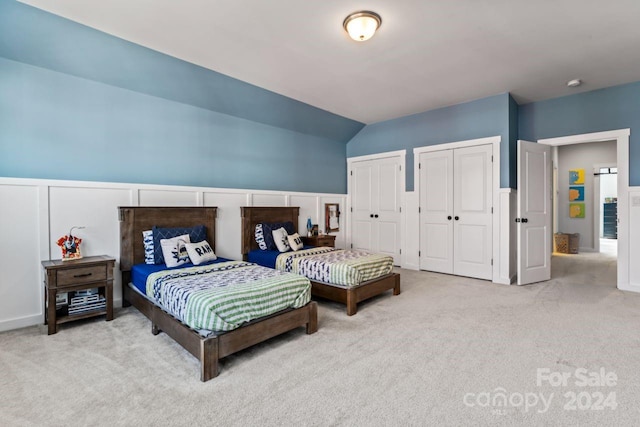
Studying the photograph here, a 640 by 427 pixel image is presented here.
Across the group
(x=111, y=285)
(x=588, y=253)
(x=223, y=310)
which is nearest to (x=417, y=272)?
(x=223, y=310)

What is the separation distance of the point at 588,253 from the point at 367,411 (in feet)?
27.7

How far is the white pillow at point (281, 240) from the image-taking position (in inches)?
177

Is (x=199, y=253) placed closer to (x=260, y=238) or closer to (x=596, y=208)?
(x=260, y=238)

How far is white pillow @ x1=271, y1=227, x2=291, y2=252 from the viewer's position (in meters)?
4.48

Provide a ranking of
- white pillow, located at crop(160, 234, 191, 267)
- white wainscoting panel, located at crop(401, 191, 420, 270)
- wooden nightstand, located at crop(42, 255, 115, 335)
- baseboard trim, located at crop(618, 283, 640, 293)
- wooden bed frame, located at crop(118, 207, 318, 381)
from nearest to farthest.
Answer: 1. wooden bed frame, located at crop(118, 207, 318, 381)
2. wooden nightstand, located at crop(42, 255, 115, 335)
3. white pillow, located at crop(160, 234, 191, 267)
4. baseboard trim, located at crop(618, 283, 640, 293)
5. white wainscoting panel, located at crop(401, 191, 420, 270)

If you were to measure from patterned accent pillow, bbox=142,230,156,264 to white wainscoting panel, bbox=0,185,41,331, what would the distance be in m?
0.92

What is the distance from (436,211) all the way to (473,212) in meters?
0.59

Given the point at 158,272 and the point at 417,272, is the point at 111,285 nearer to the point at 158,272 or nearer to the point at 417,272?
the point at 158,272

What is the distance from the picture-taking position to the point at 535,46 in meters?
3.20

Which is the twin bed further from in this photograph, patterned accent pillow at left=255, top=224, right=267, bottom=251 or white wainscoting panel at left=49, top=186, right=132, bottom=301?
patterned accent pillow at left=255, top=224, right=267, bottom=251

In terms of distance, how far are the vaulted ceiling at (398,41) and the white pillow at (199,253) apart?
2.16 m

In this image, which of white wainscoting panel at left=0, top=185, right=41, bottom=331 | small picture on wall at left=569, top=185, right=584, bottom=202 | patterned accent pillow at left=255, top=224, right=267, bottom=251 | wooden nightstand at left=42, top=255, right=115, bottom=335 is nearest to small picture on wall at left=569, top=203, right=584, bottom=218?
small picture on wall at left=569, top=185, right=584, bottom=202

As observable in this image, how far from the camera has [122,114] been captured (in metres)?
3.59

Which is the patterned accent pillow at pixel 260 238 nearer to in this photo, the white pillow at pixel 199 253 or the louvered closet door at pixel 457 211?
the white pillow at pixel 199 253
